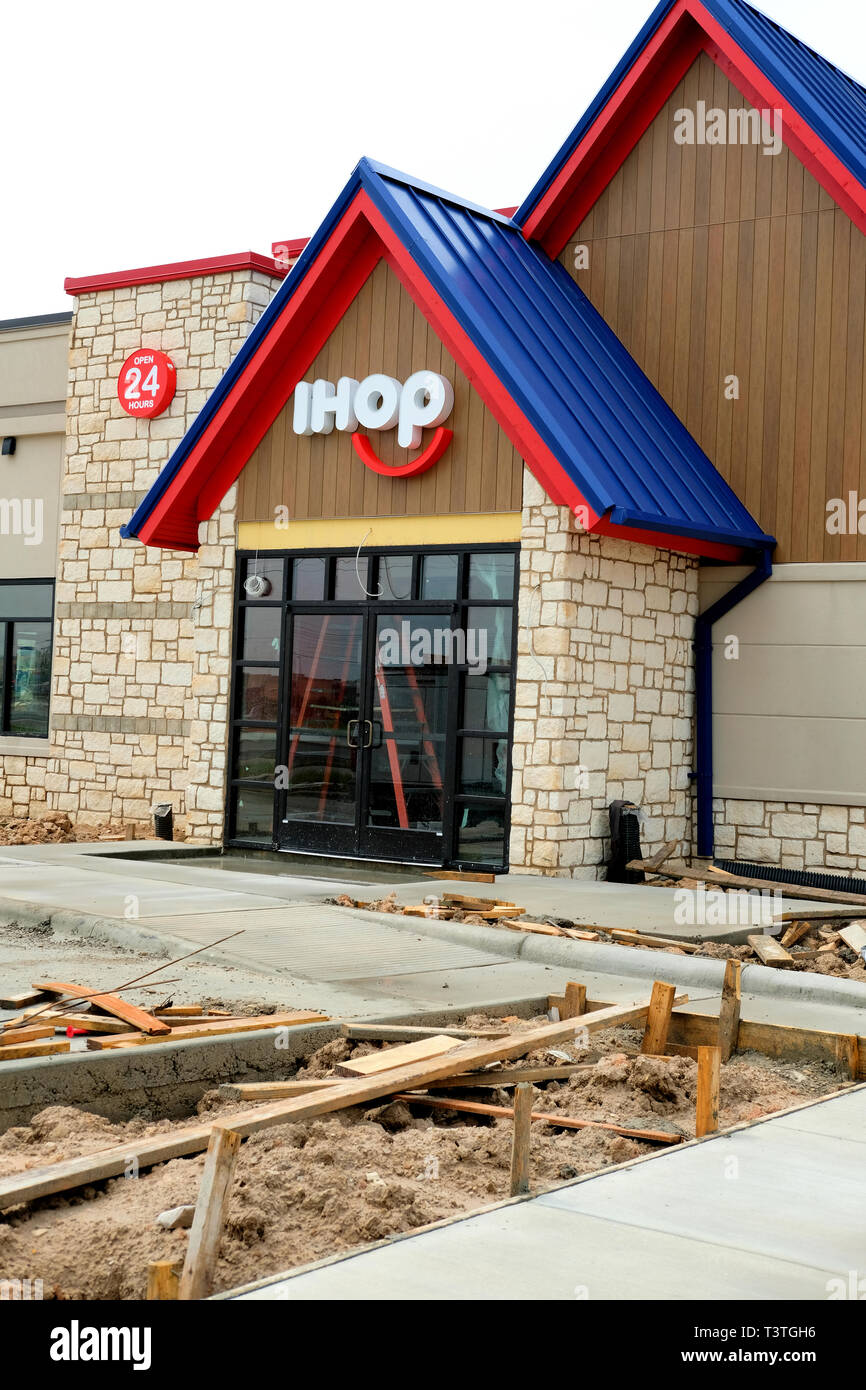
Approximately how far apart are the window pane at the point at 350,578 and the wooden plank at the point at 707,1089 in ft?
31.2

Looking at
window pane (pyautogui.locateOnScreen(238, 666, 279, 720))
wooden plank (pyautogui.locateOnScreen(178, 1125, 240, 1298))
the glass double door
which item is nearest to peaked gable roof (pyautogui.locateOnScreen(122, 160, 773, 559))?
window pane (pyautogui.locateOnScreen(238, 666, 279, 720))

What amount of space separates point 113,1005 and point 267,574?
894 centimetres

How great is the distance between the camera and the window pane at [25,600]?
2020cm

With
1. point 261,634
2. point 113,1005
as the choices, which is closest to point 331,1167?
point 113,1005

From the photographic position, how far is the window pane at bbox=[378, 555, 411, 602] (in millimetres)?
14781

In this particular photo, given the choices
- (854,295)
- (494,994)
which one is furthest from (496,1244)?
(854,295)

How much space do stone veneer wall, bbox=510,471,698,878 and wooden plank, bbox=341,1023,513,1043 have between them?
6.24m

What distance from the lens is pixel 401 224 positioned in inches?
562

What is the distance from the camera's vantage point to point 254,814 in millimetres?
15844

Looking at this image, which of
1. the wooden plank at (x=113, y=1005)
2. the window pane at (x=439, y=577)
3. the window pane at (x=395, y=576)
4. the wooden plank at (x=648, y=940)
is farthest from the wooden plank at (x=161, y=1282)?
the window pane at (x=395, y=576)

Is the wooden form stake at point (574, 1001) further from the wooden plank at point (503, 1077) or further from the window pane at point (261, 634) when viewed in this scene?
the window pane at point (261, 634)

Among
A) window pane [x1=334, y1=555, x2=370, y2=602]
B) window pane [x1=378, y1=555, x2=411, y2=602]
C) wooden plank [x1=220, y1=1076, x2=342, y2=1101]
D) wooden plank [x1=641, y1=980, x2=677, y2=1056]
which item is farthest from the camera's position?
window pane [x1=334, y1=555, x2=370, y2=602]

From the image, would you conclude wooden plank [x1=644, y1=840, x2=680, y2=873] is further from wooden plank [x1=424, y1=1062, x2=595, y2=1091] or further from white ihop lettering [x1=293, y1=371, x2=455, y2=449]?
wooden plank [x1=424, y1=1062, x2=595, y2=1091]
